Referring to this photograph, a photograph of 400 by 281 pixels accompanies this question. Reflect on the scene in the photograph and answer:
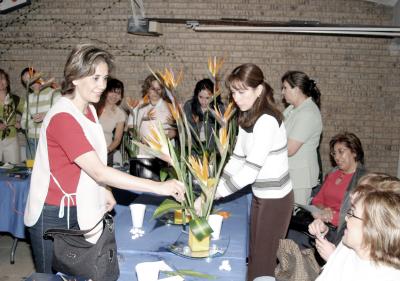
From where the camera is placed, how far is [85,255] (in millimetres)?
1432

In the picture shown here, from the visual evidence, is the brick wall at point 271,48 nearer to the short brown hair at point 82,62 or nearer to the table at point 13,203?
the table at point 13,203

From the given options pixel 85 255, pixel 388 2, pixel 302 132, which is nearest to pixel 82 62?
pixel 85 255

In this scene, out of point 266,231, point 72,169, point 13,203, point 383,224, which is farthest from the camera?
point 13,203

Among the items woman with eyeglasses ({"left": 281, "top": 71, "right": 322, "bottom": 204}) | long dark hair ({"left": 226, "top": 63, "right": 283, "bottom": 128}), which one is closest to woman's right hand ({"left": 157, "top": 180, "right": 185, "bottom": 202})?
long dark hair ({"left": 226, "top": 63, "right": 283, "bottom": 128})

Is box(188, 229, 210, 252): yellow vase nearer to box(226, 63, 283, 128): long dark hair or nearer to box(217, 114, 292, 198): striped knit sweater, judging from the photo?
box(217, 114, 292, 198): striped knit sweater

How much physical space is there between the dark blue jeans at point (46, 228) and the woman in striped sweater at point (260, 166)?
0.74 metres

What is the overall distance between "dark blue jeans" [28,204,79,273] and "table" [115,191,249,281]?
10.1 inches

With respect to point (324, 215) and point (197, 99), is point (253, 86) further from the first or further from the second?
point (197, 99)

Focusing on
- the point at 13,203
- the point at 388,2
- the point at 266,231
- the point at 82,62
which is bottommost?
the point at 13,203

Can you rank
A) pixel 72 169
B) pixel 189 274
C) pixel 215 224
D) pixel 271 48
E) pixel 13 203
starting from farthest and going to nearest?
pixel 271 48
pixel 13 203
pixel 215 224
pixel 72 169
pixel 189 274

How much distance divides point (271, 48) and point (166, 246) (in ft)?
12.7

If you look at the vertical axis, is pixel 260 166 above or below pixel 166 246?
above

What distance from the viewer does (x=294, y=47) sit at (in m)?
5.29

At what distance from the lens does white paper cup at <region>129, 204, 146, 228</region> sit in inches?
83.7
